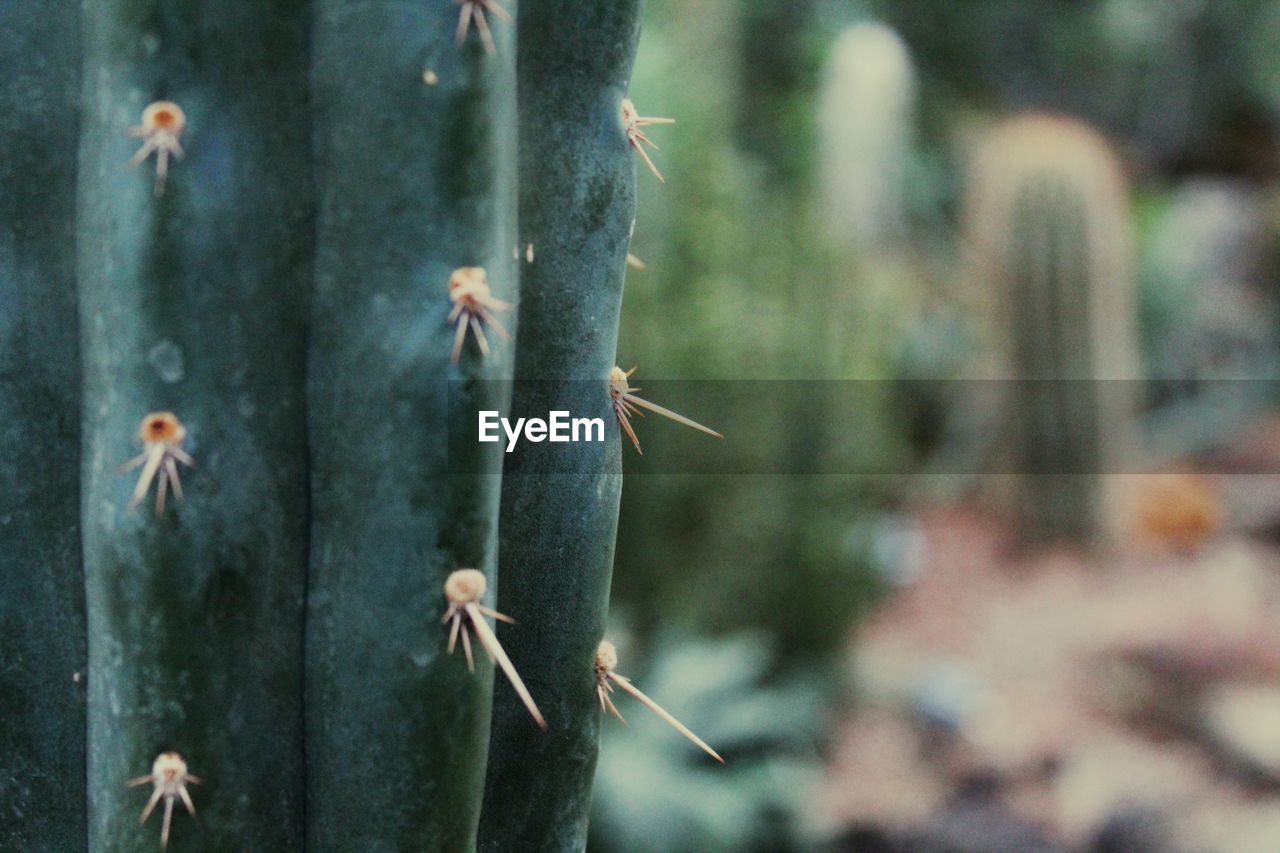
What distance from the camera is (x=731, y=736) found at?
4570 millimetres

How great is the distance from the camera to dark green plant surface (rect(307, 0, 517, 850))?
1.21 m

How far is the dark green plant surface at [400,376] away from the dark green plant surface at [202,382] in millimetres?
34

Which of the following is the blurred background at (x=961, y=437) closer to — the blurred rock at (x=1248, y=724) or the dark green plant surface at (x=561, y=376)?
the blurred rock at (x=1248, y=724)

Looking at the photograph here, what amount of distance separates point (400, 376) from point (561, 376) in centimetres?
26

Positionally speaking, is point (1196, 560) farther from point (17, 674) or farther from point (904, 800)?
point (17, 674)

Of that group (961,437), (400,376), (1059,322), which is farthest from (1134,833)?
(961,437)

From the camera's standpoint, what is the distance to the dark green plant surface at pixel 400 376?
1210 millimetres

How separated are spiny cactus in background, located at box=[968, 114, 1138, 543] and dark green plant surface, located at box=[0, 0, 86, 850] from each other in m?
6.42

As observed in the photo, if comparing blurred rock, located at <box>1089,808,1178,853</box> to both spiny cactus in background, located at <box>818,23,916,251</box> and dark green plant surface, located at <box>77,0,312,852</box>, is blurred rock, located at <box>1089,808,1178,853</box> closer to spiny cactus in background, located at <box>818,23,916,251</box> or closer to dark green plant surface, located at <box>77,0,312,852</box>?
dark green plant surface, located at <box>77,0,312,852</box>

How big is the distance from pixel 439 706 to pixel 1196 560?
7214mm

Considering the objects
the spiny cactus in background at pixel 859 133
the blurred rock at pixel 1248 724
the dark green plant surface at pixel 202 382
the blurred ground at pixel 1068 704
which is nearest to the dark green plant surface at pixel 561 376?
the dark green plant surface at pixel 202 382

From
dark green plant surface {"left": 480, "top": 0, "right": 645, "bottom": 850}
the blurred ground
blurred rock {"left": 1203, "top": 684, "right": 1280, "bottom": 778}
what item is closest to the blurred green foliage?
the blurred ground

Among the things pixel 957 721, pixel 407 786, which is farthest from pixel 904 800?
pixel 407 786
